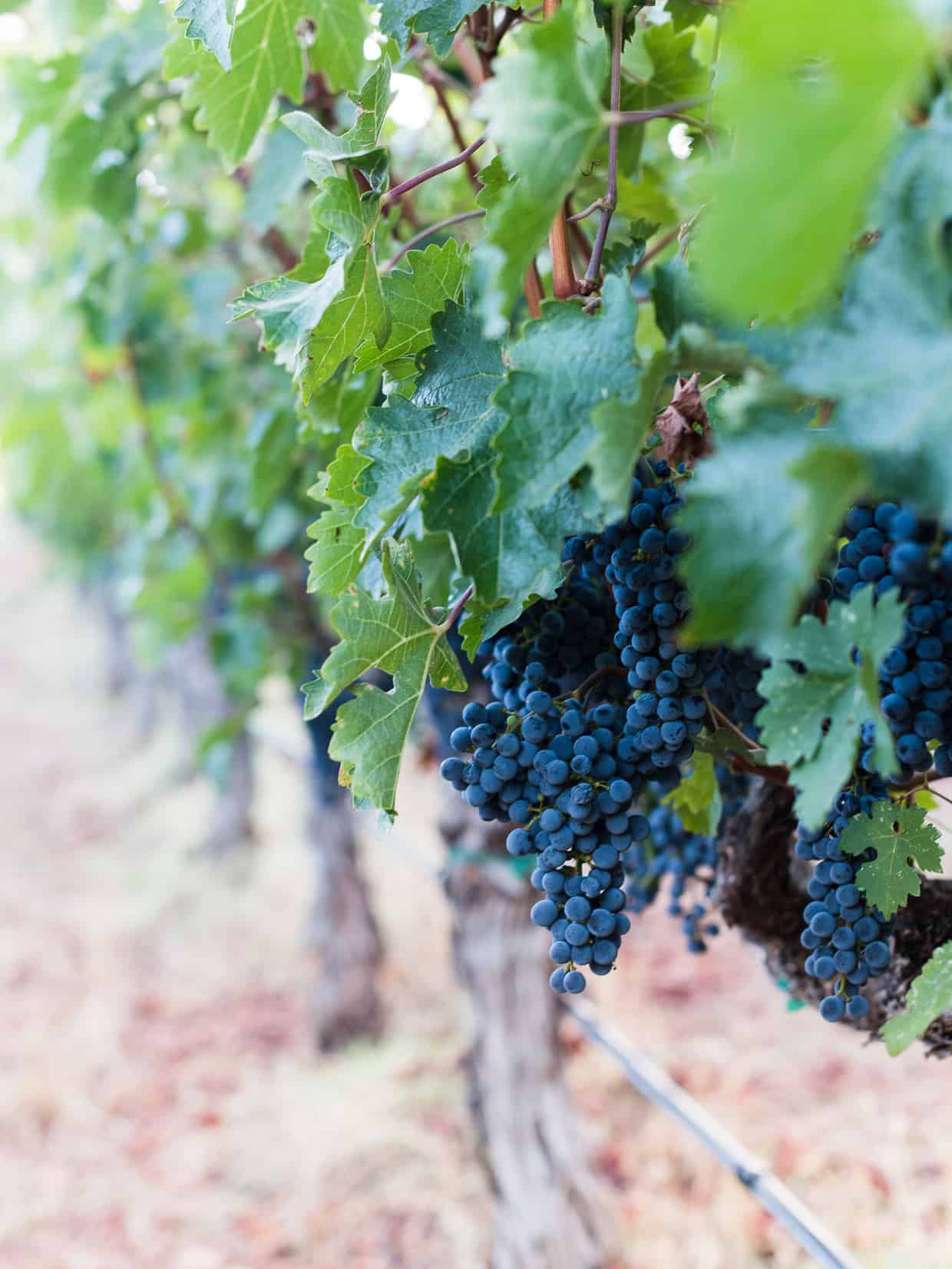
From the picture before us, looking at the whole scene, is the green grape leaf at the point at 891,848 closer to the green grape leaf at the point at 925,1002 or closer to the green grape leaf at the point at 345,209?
the green grape leaf at the point at 925,1002

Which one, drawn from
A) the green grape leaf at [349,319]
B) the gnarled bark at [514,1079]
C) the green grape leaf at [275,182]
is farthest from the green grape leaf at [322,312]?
the gnarled bark at [514,1079]

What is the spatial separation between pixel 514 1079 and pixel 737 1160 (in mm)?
805

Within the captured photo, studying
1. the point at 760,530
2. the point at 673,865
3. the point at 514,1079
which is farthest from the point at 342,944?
the point at 760,530

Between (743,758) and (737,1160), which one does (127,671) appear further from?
(743,758)

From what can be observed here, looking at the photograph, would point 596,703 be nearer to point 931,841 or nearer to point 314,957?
point 931,841

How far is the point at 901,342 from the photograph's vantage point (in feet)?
1.42

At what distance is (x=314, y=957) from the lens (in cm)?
450

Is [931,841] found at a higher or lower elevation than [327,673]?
lower

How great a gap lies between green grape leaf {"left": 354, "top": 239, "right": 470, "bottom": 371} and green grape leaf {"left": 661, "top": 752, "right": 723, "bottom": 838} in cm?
45

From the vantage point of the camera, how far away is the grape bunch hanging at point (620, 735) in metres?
0.74

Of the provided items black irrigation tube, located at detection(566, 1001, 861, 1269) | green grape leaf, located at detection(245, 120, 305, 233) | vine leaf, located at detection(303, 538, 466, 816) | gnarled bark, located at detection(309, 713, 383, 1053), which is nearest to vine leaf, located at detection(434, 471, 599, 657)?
vine leaf, located at detection(303, 538, 466, 816)

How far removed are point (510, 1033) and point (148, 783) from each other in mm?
5744

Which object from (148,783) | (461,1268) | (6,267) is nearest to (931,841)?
(461,1268)

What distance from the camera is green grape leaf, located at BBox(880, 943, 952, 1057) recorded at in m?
0.74
